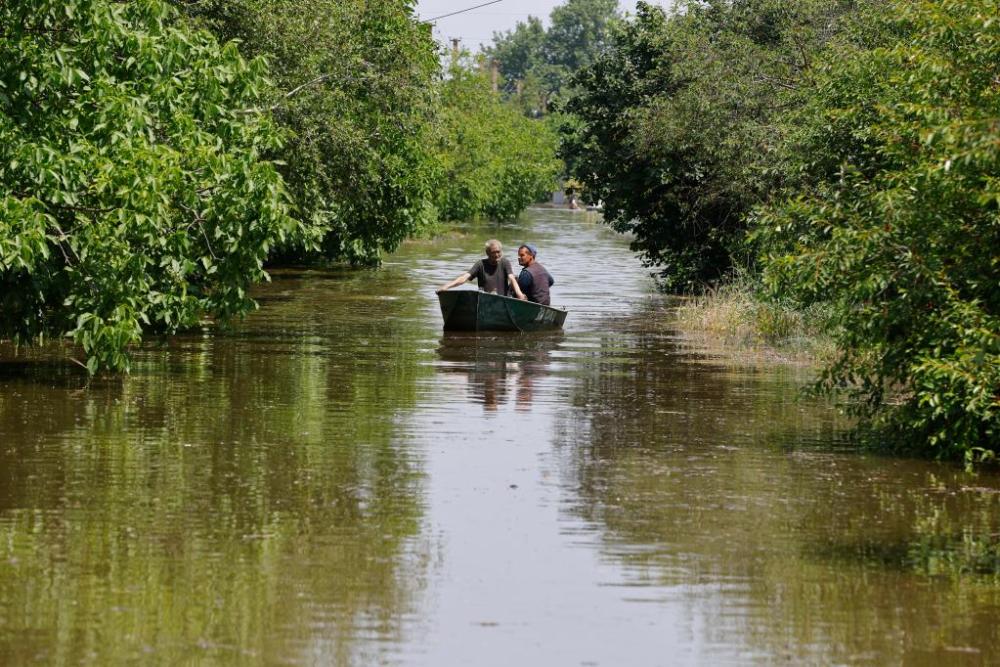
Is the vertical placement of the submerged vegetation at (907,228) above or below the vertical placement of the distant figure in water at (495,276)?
above

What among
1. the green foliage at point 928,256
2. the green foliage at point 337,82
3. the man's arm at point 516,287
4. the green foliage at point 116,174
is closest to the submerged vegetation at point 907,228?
the green foliage at point 928,256

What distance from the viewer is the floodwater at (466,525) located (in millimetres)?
8156

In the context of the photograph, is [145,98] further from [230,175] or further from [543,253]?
[543,253]

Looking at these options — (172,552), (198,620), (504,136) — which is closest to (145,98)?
(172,552)

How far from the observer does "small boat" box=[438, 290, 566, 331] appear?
24625 millimetres

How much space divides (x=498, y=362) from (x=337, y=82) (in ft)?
25.8

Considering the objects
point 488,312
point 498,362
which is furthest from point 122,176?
point 488,312

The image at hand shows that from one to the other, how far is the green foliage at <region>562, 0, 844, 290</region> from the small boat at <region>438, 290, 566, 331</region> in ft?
14.2

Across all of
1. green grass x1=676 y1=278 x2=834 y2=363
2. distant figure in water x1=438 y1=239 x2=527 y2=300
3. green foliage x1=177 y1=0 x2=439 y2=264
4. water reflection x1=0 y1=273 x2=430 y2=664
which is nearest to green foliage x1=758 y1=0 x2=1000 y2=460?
water reflection x1=0 y1=273 x2=430 y2=664

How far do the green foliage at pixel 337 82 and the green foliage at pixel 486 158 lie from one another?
23.1m

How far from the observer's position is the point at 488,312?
24.9 m

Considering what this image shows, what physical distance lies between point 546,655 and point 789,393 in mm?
11062

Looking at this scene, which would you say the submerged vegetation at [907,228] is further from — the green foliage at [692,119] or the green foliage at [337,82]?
the green foliage at [337,82]

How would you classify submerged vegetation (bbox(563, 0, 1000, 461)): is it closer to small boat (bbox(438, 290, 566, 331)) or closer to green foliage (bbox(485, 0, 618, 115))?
small boat (bbox(438, 290, 566, 331))
